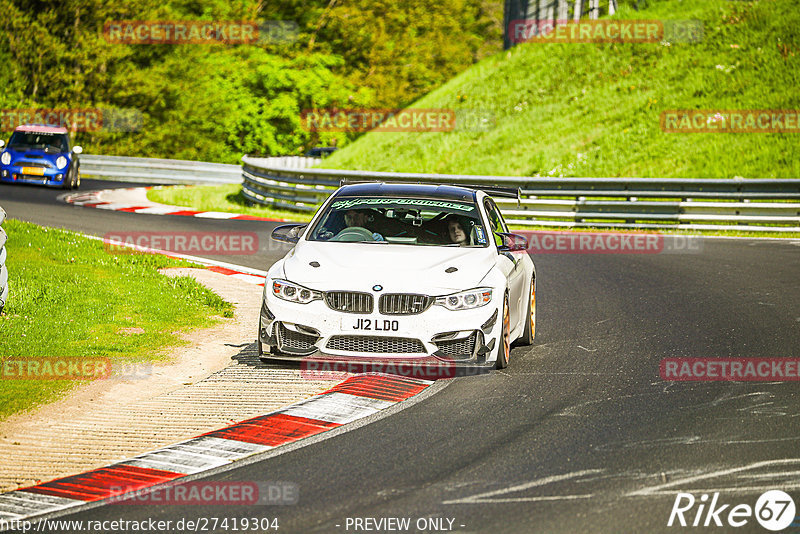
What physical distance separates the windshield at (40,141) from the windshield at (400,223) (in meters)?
21.4

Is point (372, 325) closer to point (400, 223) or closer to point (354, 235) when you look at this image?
point (354, 235)

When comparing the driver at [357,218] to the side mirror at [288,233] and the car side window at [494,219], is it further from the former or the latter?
the car side window at [494,219]

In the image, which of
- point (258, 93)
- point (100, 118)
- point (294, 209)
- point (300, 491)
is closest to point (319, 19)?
point (258, 93)

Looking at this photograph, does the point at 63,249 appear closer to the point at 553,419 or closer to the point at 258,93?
the point at 553,419

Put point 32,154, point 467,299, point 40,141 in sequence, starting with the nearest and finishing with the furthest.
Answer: point 467,299 < point 32,154 < point 40,141

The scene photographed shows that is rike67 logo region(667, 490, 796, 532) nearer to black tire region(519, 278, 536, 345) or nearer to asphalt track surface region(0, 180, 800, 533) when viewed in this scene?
asphalt track surface region(0, 180, 800, 533)

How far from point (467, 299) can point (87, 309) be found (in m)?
4.59

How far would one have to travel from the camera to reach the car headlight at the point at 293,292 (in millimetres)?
8461

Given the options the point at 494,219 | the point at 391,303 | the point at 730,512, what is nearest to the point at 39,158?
the point at 494,219

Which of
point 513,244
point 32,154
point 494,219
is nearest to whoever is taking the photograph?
point 513,244

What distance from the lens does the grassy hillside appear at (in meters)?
29.4

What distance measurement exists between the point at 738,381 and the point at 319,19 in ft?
179

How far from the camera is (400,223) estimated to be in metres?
9.90

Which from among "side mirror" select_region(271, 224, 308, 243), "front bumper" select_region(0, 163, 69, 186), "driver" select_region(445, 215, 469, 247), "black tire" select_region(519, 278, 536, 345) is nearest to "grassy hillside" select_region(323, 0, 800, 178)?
"front bumper" select_region(0, 163, 69, 186)
